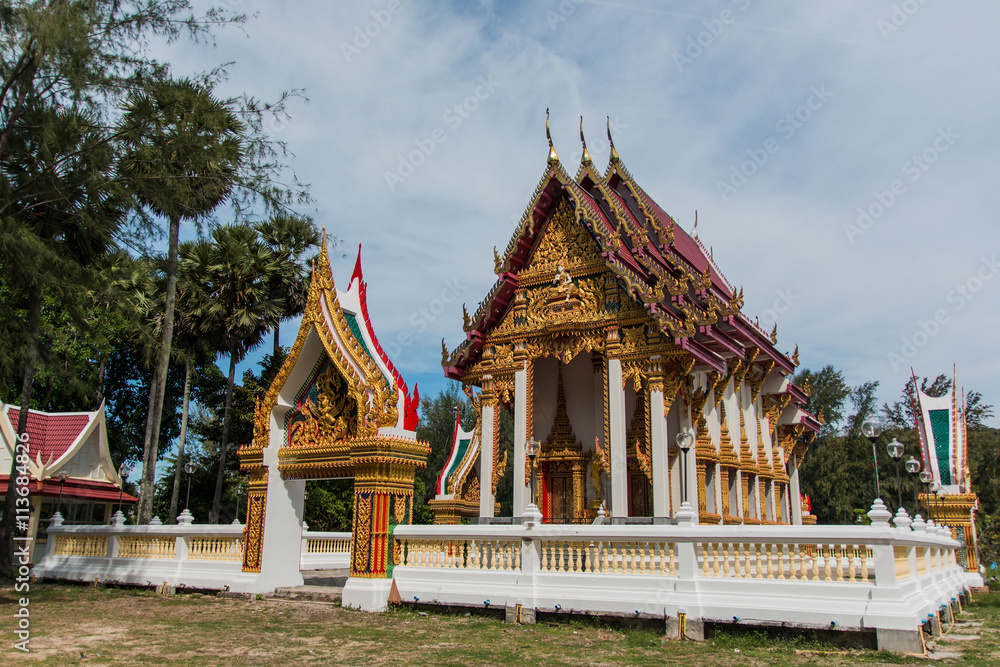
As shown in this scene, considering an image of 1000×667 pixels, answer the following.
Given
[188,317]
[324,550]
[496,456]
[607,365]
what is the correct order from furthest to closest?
1. [188,317]
2. [324,550]
3. [496,456]
4. [607,365]

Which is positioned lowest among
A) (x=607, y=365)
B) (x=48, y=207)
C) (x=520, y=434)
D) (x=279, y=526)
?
(x=279, y=526)

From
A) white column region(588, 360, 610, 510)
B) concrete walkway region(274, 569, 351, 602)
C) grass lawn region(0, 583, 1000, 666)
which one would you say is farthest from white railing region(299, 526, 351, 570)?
grass lawn region(0, 583, 1000, 666)

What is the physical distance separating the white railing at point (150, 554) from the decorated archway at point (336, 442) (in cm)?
74

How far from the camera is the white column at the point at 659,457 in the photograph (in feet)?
43.3

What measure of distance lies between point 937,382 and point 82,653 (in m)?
44.3

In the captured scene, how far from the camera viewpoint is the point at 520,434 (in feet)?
48.8

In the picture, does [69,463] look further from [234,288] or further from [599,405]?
[599,405]

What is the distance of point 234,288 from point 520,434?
1267 cm

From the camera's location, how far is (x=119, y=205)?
11.5m

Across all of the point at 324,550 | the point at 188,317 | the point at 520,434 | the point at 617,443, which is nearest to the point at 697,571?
the point at 617,443

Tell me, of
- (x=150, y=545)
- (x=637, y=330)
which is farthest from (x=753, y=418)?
(x=150, y=545)

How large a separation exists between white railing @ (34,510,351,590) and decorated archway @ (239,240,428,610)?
738 mm

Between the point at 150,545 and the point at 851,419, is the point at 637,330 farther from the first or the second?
the point at 851,419

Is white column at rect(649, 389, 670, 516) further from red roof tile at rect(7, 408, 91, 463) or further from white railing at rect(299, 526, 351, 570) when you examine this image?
red roof tile at rect(7, 408, 91, 463)
